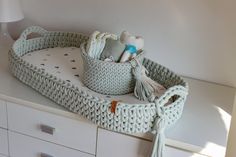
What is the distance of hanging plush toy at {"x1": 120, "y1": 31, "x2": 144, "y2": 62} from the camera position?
4.51 feet

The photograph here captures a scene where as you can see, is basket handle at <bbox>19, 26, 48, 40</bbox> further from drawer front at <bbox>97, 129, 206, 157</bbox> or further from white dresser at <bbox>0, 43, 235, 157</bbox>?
drawer front at <bbox>97, 129, 206, 157</bbox>

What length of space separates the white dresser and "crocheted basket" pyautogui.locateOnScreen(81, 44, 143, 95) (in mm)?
140

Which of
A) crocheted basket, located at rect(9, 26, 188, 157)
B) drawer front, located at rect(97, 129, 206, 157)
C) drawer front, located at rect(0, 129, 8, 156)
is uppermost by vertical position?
crocheted basket, located at rect(9, 26, 188, 157)

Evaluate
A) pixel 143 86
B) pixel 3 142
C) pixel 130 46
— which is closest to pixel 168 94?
pixel 143 86

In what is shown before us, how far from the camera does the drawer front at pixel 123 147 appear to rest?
4.12ft

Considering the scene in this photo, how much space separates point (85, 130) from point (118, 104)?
0.20m

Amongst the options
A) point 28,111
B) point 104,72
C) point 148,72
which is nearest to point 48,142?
point 28,111

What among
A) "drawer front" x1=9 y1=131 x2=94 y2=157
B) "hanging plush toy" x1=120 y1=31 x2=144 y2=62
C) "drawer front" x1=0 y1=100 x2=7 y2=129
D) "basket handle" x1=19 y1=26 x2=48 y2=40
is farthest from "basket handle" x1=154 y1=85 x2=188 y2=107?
"basket handle" x1=19 y1=26 x2=48 y2=40

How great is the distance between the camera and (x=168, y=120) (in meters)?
1.27

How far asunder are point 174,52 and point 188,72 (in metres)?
0.11

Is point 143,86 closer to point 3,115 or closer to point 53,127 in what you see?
point 53,127

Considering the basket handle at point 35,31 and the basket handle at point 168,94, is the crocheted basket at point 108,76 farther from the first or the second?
the basket handle at point 35,31

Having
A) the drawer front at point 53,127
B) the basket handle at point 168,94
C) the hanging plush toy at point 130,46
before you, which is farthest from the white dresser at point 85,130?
the hanging plush toy at point 130,46

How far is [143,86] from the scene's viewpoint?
53.9 inches
